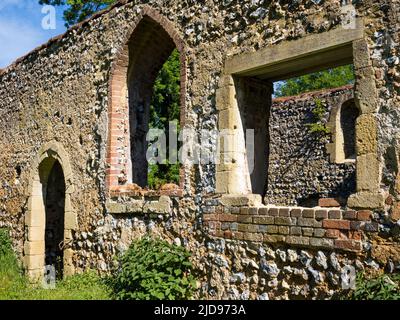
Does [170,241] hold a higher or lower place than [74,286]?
higher

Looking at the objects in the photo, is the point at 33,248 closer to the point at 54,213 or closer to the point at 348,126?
the point at 54,213

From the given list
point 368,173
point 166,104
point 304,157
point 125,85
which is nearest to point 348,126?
point 304,157

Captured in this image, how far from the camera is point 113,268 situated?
6.60 metres

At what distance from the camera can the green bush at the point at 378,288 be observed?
3734 mm

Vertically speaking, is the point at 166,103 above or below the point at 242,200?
above

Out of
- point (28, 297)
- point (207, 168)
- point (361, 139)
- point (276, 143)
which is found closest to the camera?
point (361, 139)

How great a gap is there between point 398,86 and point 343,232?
1335mm

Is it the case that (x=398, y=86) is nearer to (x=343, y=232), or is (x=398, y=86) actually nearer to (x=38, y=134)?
(x=343, y=232)

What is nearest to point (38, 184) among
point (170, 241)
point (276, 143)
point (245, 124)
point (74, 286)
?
point (74, 286)

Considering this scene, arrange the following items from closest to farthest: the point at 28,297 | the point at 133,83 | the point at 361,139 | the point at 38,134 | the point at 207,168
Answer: the point at 361,139 → the point at 207,168 → the point at 28,297 → the point at 133,83 → the point at 38,134

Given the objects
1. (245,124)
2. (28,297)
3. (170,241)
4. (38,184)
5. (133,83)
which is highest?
(133,83)

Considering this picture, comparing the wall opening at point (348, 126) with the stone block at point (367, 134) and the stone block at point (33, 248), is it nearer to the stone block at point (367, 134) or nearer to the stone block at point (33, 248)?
the stone block at point (33, 248)

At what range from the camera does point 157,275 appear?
213 inches

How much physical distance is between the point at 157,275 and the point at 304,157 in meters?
7.50
